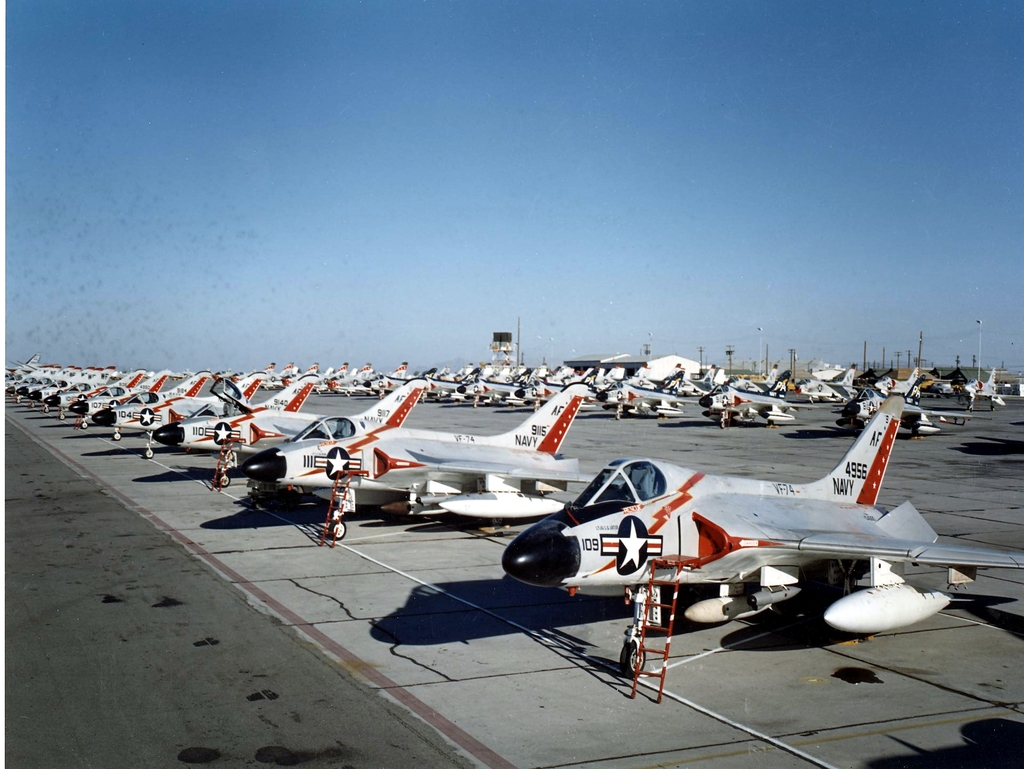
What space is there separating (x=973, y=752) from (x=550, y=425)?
1484 cm

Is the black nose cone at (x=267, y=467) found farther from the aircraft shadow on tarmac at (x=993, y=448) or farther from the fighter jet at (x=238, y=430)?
the aircraft shadow on tarmac at (x=993, y=448)

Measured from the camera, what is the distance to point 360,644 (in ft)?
32.5

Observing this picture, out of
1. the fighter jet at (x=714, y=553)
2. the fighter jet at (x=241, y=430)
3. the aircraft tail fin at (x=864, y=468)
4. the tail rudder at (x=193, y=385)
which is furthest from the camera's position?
the tail rudder at (x=193, y=385)

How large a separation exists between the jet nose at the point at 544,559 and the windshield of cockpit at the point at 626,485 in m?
0.82

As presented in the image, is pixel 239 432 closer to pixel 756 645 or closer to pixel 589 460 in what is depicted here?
pixel 589 460

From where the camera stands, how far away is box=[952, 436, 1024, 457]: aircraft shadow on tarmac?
34.7 metres

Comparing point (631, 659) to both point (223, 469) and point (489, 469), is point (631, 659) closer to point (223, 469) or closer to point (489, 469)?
point (489, 469)

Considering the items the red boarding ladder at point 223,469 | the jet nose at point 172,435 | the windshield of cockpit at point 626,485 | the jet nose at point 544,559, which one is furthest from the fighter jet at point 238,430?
the jet nose at point 544,559

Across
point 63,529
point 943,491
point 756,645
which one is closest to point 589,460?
point 943,491

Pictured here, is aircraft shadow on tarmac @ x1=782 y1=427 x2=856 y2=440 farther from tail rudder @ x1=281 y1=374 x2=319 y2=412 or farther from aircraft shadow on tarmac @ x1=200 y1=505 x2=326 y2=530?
aircraft shadow on tarmac @ x1=200 y1=505 x2=326 y2=530

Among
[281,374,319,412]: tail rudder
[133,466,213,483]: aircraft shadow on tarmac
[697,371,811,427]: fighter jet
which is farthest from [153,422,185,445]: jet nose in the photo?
[697,371,811,427]: fighter jet

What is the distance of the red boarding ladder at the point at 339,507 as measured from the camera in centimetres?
1631

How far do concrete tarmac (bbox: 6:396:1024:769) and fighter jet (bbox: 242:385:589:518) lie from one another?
0.87 m

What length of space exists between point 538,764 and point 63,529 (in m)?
14.1
